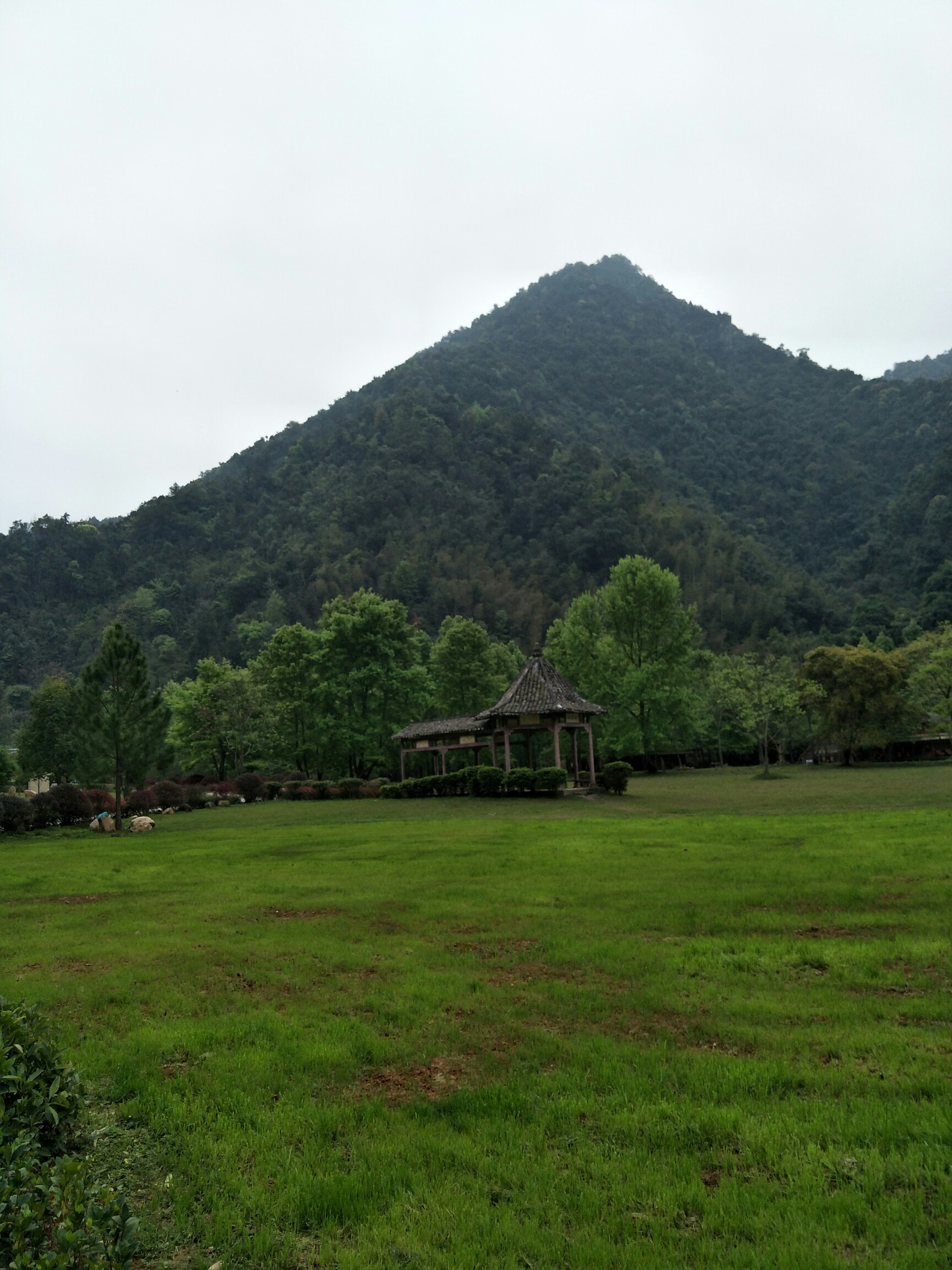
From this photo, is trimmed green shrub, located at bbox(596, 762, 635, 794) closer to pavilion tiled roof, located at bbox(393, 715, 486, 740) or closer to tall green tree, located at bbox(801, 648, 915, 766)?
pavilion tiled roof, located at bbox(393, 715, 486, 740)

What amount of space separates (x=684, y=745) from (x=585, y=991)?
190ft

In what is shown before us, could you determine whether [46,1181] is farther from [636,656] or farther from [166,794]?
[636,656]

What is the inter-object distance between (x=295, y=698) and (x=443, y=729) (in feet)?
45.1

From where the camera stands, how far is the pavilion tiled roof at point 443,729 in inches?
1572

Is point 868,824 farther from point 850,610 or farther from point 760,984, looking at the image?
point 850,610

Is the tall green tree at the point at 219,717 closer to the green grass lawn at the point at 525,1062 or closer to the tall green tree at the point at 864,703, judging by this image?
the green grass lawn at the point at 525,1062

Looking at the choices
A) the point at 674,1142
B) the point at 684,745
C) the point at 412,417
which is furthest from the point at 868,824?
the point at 412,417

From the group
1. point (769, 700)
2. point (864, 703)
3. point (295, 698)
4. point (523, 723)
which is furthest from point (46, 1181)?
point (864, 703)

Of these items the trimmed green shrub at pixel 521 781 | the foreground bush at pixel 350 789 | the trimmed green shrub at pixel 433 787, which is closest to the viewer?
the trimmed green shrub at pixel 521 781

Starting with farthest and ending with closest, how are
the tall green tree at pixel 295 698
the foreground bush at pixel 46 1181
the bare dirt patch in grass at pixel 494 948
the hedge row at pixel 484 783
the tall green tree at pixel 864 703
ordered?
1. the tall green tree at pixel 864 703
2. the tall green tree at pixel 295 698
3. the hedge row at pixel 484 783
4. the bare dirt patch in grass at pixel 494 948
5. the foreground bush at pixel 46 1181

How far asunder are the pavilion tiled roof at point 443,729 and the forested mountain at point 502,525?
52.4 meters

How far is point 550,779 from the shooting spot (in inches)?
1286

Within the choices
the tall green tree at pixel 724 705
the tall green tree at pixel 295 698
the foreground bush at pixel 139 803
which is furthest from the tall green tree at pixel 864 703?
the foreground bush at pixel 139 803

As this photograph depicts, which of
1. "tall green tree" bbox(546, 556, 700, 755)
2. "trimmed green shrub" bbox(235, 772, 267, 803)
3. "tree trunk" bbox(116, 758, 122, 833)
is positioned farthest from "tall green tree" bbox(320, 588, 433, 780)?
"tree trunk" bbox(116, 758, 122, 833)
